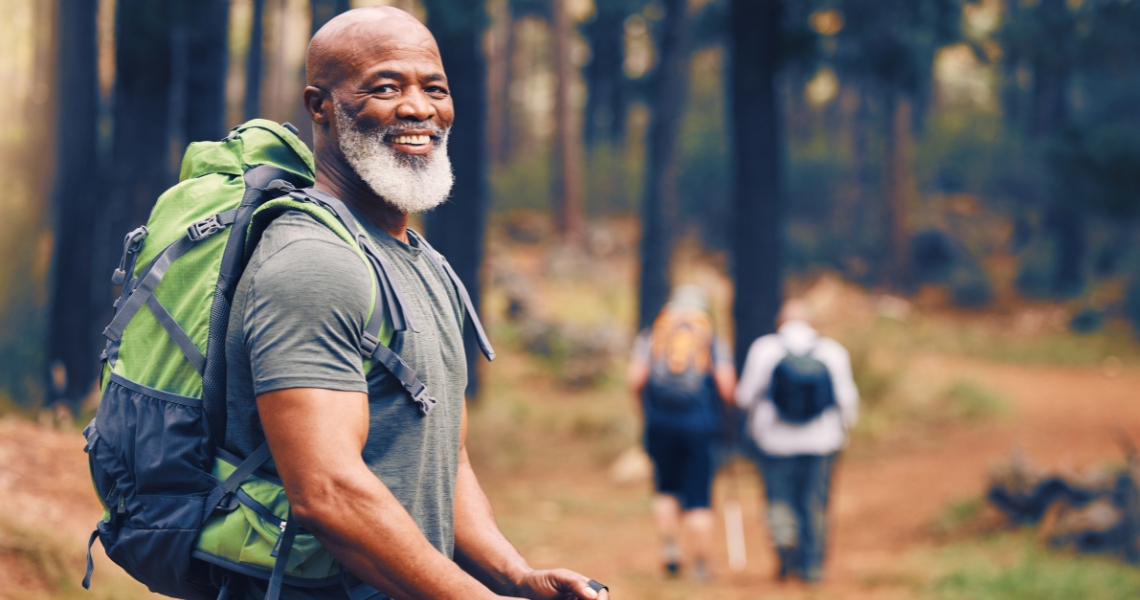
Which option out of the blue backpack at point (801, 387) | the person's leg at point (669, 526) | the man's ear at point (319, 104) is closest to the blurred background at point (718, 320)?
the person's leg at point (669, 526)

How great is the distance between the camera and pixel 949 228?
97.1 ft

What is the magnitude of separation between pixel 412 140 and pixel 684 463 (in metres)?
5.80

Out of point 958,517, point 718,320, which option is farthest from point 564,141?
point 958,517

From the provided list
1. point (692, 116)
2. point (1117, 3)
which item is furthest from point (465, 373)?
point (692, 116)

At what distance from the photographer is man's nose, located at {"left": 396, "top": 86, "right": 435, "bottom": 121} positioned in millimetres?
2166

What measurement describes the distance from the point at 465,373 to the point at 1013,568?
656 cm

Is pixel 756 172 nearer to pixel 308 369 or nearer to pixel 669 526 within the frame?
pixel 669 526

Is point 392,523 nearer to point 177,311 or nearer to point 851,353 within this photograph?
point 177,311

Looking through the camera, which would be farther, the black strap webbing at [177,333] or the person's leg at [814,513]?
the person's leg at [814,513]

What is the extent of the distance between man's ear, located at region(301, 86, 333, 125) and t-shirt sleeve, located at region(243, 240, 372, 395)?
1.28ft

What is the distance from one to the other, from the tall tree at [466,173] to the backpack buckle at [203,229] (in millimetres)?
10246

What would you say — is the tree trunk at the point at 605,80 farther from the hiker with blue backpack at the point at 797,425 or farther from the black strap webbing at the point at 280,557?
the black strap webbing at the point at 280,557

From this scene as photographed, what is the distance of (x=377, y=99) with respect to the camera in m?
2.15

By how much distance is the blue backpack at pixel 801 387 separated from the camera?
7.38 m
